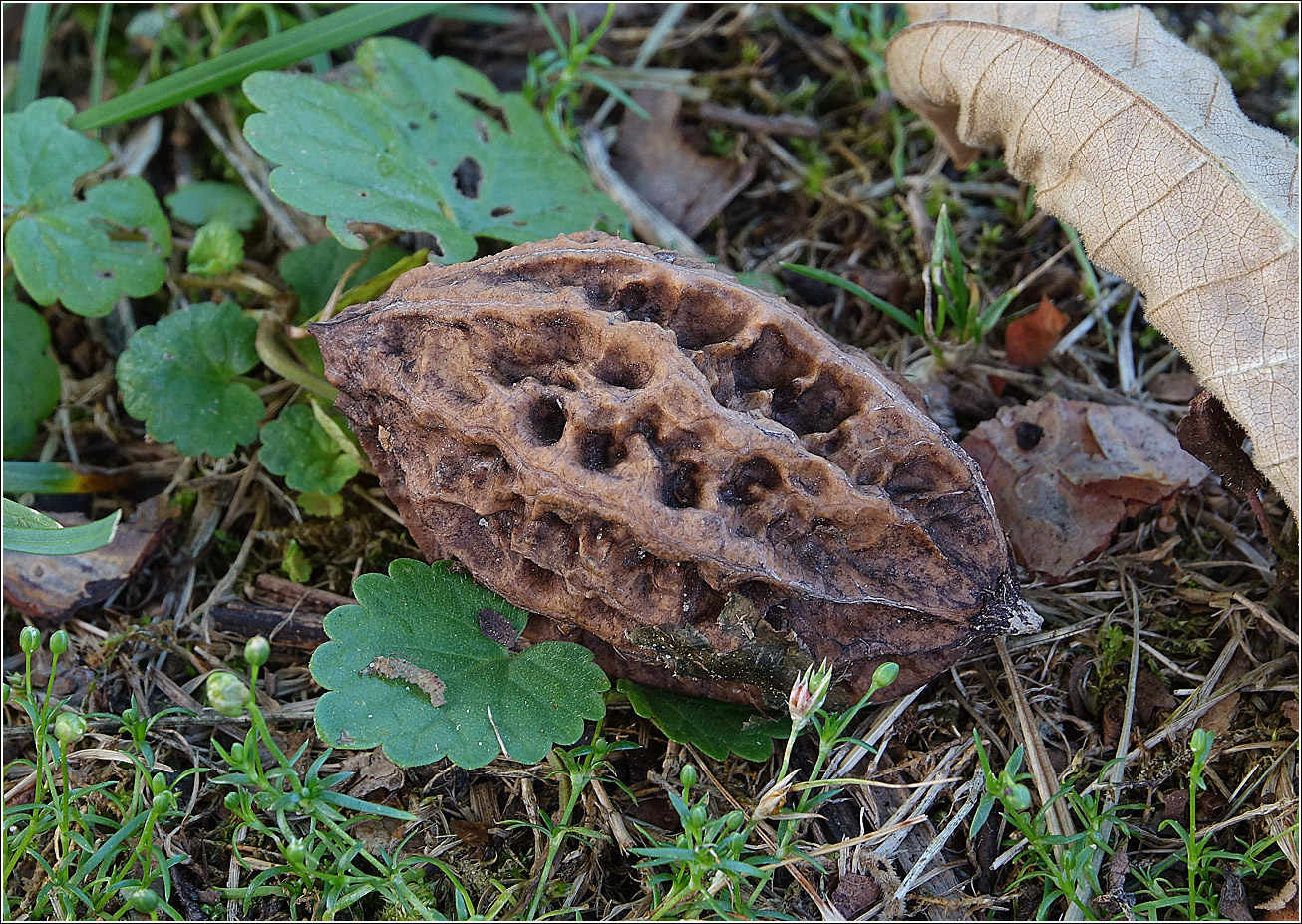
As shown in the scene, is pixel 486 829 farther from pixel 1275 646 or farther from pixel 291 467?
pixel 1275 646

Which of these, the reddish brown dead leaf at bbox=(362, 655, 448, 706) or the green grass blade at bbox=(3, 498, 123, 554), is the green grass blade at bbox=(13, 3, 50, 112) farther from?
the reddish brown dead leaf at bbox=(362, 655, 448, 706)

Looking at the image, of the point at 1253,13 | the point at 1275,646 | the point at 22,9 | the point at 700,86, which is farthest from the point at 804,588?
the point at 22,9

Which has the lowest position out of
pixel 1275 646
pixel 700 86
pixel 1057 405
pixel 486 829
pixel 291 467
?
pixel 486 829

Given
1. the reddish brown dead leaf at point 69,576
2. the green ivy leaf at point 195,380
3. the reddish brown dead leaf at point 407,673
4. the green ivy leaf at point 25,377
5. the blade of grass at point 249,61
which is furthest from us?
the blade of grass at point 249,61

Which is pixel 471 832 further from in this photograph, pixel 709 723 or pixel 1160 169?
pixel 1160 169

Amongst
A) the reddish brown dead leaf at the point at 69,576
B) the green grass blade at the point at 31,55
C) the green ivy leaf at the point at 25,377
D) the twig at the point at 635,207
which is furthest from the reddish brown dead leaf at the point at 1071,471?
the green grass blade at the point at 31,55

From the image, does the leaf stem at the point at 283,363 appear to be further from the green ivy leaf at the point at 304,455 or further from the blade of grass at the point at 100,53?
the blade of grass at the point at 100,53
